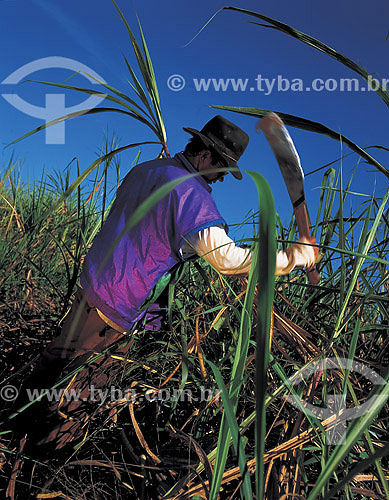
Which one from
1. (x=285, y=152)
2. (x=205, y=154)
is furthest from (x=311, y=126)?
(x=205, y=154)

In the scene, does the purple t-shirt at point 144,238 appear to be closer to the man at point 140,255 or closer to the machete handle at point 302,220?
the man at point 140,255

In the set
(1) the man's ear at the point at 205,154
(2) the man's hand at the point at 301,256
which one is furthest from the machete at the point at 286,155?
(1) the man's ear at the point at 205,154

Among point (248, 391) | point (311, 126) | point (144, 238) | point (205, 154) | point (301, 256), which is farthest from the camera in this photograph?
point (205, 154)

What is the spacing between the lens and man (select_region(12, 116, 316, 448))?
0.94 meters

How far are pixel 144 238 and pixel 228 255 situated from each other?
23 centimetres

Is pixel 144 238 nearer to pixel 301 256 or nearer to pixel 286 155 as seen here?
pixel 301 256

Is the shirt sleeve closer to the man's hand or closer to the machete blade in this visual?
the man's hand

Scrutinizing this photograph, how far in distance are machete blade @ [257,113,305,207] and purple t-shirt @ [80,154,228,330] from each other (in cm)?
35

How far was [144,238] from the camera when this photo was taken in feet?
3.32

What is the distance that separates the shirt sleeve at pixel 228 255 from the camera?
0.87 m

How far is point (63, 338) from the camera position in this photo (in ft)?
3.26

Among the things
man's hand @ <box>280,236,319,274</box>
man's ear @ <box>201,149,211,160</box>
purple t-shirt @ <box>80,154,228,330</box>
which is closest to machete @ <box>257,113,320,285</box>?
man's hand @ <box>280,236,319,274</box>

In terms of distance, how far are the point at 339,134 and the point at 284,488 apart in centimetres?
47

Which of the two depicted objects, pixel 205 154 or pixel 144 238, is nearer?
pixel 144 238
